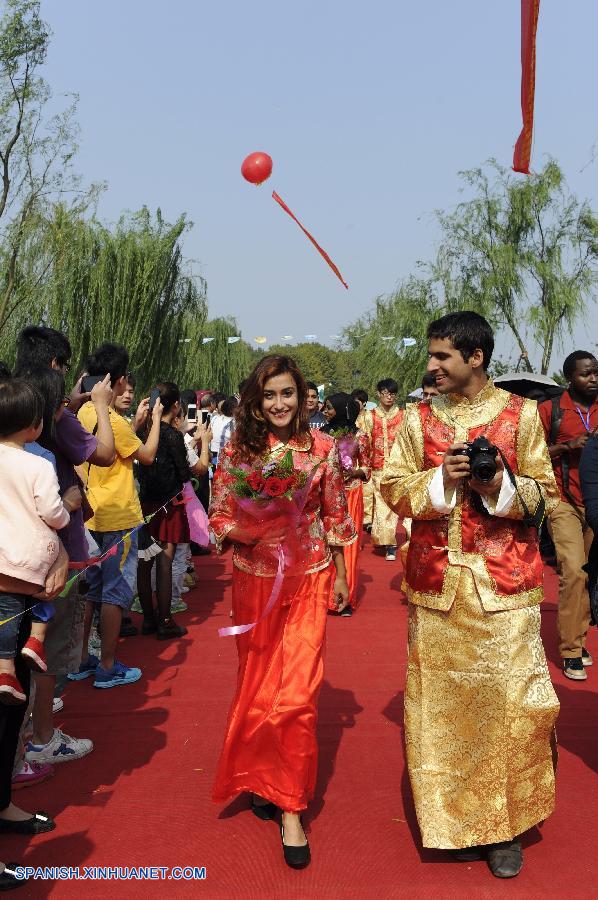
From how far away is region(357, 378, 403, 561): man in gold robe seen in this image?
32.9ft

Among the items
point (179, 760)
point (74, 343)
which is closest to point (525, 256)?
point (74, 343)

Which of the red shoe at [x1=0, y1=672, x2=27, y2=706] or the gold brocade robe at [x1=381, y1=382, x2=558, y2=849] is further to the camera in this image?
the gold brocade robe at [x1=381, y1=382, x2=558, y2=849]

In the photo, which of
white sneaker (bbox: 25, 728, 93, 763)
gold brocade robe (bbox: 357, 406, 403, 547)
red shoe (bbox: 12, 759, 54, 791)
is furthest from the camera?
gold brocade robe (bbox: 357, 406, 403, 547)

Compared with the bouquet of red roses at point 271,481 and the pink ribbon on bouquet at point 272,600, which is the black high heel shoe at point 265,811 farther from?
the bouquet of red roses at point 271,481

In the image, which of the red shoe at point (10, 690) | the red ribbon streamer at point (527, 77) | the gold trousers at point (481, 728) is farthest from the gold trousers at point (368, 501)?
the red shoe at point (10, 690)

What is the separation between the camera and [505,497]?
3.15 meters

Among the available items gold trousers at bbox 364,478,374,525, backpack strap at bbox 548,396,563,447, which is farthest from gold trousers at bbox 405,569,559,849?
gold trousers at bbox 364,478,374,525

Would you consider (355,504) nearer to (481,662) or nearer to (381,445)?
(381,445)

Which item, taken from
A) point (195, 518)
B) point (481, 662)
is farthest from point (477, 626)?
point (195, 518)

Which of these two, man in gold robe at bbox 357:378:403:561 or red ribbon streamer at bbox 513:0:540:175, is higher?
red ribbon streamer at bbox 513:0:540:175

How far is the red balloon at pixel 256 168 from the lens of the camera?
894 cm

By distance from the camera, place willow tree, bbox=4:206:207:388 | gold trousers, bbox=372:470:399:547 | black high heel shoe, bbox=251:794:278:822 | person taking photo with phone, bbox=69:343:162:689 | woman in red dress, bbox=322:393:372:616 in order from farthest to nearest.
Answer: willow tree, bbox=4:206:207:388, gold trousers, bbox=372:470:399:547, woman in red dress, bbox=322:393:372:616, person taking photo with phone, bbox=69:343:162:689, black high heel shoe, bbox=251:794:278:822

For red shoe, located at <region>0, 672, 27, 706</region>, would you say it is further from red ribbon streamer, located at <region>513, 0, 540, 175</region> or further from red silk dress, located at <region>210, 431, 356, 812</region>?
red ribbon streamer, located at <region>513, 0, 540, 175</region>

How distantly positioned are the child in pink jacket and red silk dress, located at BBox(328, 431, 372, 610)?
4.01 m
